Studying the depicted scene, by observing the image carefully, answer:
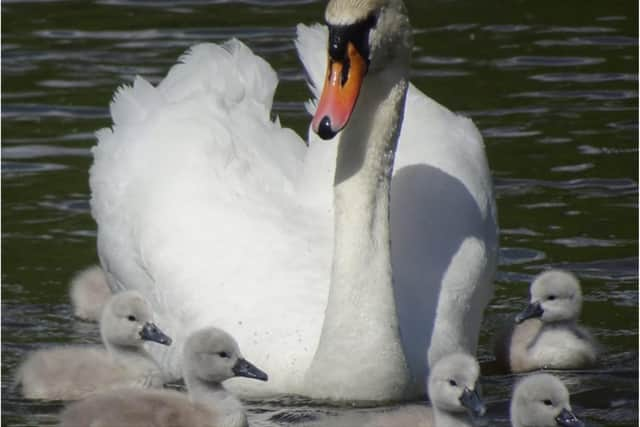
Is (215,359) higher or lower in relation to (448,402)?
higher

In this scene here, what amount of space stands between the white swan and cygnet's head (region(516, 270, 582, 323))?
23cm

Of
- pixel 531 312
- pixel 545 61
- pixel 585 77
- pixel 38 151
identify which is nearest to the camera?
pixel 531 312

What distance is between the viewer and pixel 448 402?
8570 mm

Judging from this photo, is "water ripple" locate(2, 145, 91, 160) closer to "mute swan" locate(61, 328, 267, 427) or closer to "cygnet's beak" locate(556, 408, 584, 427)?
"mute swan" locate(61, 328, 267, 427)

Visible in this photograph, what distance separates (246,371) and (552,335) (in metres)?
1.94

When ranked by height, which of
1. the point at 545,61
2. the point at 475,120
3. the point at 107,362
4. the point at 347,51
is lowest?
the point at 107,362

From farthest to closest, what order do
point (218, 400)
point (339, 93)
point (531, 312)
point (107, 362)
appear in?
point (531, 312), point (107, 362), point (218, 400), point (339, 93)

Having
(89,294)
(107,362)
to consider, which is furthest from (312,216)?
(89,294)

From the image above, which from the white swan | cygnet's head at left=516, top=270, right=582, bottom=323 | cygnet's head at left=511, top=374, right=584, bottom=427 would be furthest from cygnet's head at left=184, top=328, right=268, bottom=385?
cygnet's head at left=516, top=270, right=582, bottom=323

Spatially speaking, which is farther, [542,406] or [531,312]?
[531,312]

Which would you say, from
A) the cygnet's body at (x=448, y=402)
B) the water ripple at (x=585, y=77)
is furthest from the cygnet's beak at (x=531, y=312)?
the water ripple at (x=585, y=77)

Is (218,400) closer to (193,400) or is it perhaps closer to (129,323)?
(193,400)

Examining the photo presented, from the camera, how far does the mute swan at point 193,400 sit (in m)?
8.64

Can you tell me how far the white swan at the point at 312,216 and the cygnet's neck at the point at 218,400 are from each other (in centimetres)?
30
